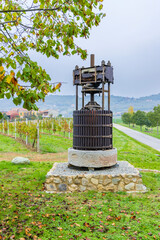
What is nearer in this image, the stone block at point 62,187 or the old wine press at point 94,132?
the stone block at point 62,187

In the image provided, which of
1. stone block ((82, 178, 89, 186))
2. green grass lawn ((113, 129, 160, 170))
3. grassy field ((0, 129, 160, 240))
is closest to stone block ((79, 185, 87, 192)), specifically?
stone block ((82, 178, 89, 186))

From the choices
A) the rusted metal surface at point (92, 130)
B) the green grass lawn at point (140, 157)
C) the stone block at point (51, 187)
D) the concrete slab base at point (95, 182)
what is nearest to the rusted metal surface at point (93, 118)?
the rusted metal surface at point (92, 130)

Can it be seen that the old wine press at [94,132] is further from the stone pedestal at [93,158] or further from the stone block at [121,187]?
the stone block at [121,187]

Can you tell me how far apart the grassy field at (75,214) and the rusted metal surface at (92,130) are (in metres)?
1.78

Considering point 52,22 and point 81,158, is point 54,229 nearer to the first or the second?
point 81,158

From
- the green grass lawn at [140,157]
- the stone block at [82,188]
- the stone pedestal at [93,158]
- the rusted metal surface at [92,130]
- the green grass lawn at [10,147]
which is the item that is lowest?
the green grass lawn at [140,157]

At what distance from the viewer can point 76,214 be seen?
5.36 metres

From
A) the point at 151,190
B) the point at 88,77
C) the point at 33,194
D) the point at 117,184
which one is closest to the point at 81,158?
the point at 117,184

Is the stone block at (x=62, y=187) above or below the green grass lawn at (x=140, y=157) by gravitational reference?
above

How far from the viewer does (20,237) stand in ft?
14.0

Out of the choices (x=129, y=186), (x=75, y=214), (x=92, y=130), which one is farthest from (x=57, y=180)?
(x=129, y=186)

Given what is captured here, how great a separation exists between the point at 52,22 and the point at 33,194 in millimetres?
5177

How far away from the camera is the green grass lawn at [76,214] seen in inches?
175

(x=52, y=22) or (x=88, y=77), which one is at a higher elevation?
(x=52, y=22)
